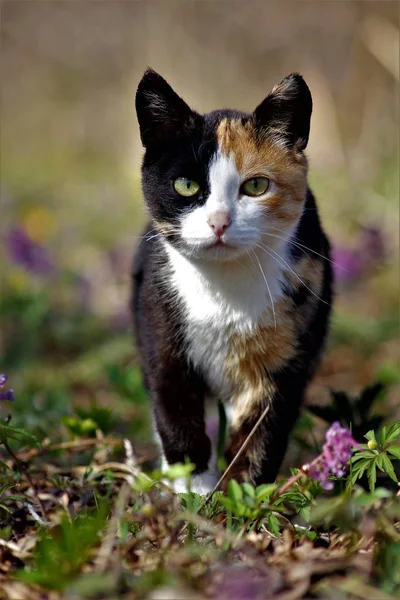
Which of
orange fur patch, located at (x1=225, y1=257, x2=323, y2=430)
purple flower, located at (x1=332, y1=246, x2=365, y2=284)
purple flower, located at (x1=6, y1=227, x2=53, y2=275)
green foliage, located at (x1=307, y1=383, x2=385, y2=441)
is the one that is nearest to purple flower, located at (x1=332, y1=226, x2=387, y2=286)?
purple flower, located at (x1=332, y1=246, x2=365, y2=284)

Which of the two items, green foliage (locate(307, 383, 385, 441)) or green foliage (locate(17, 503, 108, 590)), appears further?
green foliage (locate(307, 383, 385, 441))

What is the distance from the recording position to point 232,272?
2.24m

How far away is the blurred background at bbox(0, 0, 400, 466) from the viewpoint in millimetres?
4051

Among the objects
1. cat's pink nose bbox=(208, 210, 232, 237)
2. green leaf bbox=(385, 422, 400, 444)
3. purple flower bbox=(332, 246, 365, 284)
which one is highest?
cat's pink nose bbox=(208, 210, 232, 237)

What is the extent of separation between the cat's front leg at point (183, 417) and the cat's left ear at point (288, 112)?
0.72 meters

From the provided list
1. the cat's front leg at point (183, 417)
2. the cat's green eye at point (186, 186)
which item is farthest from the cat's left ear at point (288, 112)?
the cat's front leg at point (183, 417)

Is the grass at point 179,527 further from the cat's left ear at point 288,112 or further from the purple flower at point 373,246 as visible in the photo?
the purple flower at point 373,246

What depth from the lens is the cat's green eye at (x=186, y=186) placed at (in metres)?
2.12

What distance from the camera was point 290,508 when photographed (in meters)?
2.35

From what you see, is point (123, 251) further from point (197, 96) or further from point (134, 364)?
point (197, 96)

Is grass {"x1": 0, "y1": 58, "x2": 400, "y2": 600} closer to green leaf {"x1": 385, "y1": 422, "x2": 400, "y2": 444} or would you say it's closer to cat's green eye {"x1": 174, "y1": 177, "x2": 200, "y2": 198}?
green leaf {"x1": 385, "y1": 422, "x2": 400, "y2": 444}

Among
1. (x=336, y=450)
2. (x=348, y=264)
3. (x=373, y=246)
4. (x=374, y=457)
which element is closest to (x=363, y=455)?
(x=374, y=457)

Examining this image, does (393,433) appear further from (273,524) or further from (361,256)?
(361,256)

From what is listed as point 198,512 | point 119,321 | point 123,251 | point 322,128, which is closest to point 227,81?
point 322,128
